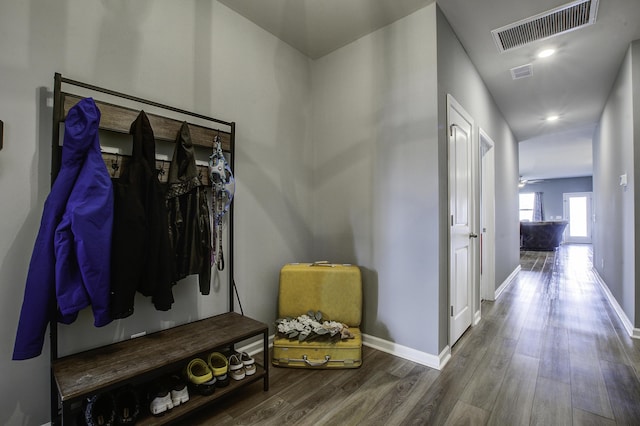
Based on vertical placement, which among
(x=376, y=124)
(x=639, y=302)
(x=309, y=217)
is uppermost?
(x=376, y=124)

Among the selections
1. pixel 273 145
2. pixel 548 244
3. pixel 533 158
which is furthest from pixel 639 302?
pixel 548 244

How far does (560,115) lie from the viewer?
466 cm

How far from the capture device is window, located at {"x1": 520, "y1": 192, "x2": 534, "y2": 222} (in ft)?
41.5

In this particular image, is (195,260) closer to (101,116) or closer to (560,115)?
(101,116)

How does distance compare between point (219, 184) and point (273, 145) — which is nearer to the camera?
point (219, 184)

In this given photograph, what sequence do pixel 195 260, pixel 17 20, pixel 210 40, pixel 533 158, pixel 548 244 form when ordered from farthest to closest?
pixel 548 244
pixel 533 158
pixel 210 40
pixel 195 260
pixel 17 20

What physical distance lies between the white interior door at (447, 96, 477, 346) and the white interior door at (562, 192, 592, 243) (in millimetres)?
12078

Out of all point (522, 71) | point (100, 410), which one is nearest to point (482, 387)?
point (100, 410)

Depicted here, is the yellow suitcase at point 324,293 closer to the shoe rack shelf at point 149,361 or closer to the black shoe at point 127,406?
the shoe rack shelf at point 149,361

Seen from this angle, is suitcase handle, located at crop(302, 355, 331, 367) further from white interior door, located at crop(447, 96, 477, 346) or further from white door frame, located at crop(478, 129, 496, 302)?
white door frame, located at crop(478, 129, 496, 302)

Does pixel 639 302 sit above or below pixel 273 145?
below

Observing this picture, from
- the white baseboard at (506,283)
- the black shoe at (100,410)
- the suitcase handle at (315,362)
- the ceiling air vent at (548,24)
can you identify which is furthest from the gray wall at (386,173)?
the white baseboard at (506,283)

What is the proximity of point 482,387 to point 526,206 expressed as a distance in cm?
1369

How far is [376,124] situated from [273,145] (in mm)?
Result: 925
